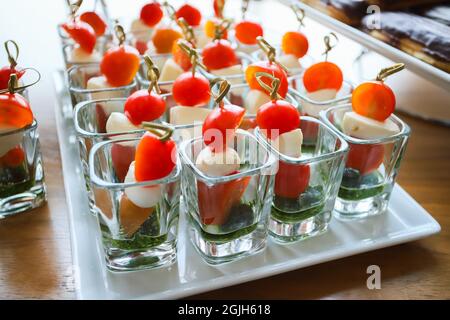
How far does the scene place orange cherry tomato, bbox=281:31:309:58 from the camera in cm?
85

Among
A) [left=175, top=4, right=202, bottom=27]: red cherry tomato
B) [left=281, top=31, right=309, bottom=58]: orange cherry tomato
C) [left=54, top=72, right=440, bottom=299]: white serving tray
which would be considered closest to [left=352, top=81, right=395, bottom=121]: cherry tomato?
[left=54, top=72, right=440, bottom=299]: white serving tray

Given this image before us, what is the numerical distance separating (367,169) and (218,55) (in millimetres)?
301

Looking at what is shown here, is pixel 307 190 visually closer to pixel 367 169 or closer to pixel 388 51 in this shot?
pixel 367 169

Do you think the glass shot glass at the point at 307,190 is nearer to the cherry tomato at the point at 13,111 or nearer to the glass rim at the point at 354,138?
the glass rim at the point at 354,138

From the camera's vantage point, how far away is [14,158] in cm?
64

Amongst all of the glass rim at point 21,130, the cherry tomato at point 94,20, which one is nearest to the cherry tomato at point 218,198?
the glass rim at point 21,130

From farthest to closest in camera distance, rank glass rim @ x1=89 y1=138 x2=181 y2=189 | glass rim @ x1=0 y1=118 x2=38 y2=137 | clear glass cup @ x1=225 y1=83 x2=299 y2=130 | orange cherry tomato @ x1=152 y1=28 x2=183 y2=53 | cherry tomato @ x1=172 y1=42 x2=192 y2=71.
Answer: orange cherry tomato @ x1=152 y1=28 x2=183 y2=53, cherry tomato @ x1=172 y1=42 x2=192 y2=71, clear glass cup @ x1=225 y1=83 x2=299 y2=130, glass rim @ x1=0 y1=118 x2=38 y2=137, glass rim @ x1=89 y1=138 x2=181 y2=189

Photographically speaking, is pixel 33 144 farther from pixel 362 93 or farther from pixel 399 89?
pixel 399 89

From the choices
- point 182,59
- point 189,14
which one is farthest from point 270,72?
point 189,14

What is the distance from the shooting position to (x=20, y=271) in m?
0.59

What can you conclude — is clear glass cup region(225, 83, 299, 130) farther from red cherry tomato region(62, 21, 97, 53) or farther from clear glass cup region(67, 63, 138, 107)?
red cherry tomato region(62, 21, 97, 53)

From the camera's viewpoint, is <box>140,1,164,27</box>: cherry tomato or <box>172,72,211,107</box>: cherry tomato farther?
<box>140,1,164,27</box>: cherry tomato

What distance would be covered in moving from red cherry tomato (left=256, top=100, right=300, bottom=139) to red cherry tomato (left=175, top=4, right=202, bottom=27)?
0.50 metres

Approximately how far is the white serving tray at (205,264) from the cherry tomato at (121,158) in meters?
0.08
